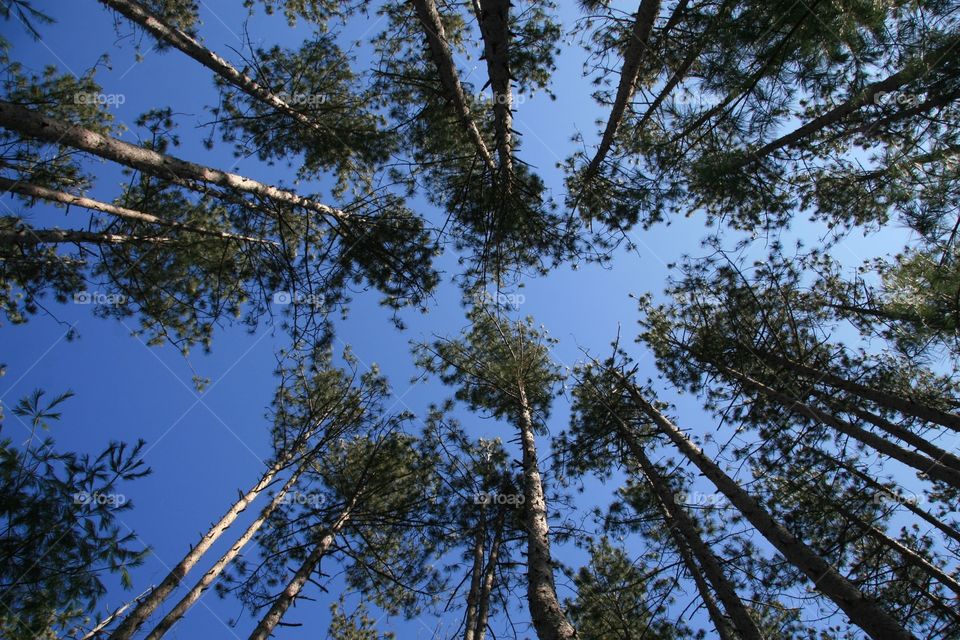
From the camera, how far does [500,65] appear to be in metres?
5.26

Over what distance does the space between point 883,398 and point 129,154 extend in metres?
10.3

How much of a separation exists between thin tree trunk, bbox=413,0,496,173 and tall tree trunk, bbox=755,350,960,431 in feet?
16.5

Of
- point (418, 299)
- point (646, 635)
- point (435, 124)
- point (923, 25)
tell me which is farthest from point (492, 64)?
point (646, 635)

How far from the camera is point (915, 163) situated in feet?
16.6

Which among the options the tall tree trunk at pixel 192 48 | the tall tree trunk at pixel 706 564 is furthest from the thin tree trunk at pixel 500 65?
the tall tree trunk at pixel 706 564

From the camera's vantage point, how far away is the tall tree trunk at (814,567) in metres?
3.97

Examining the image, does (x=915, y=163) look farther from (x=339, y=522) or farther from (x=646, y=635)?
(x=339, y=522)

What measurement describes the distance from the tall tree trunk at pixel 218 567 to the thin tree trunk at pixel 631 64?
7.47 metres
